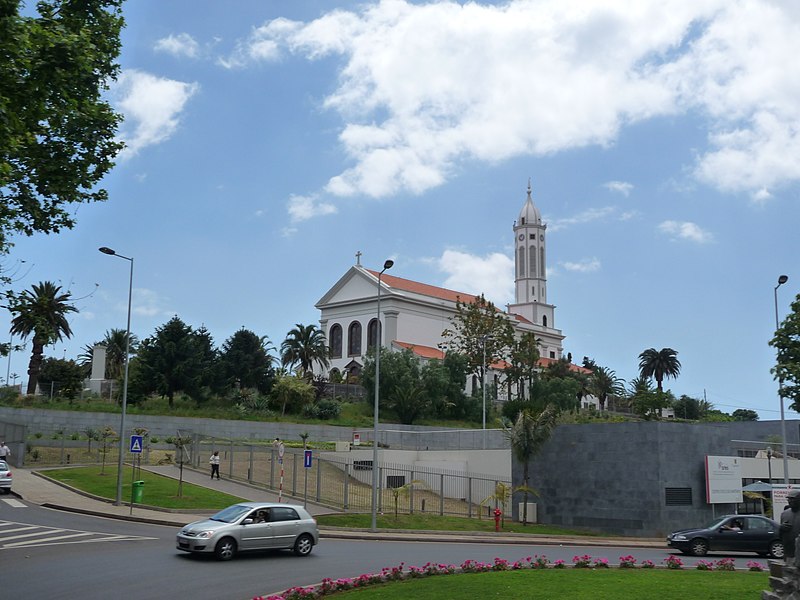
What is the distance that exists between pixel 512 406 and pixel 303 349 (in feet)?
91.8

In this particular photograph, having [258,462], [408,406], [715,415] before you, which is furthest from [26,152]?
[715,415]

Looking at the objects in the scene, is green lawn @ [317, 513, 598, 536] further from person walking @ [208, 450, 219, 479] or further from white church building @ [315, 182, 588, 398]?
white church building @ [315, 182, 588, 398]

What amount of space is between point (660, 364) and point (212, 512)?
305 ft

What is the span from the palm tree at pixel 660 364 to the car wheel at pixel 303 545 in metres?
98.2

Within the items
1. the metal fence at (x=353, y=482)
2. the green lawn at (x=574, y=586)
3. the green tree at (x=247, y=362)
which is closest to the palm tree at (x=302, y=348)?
the green tree at (x=247, y=362)

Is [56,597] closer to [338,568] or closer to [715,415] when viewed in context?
[338,568]

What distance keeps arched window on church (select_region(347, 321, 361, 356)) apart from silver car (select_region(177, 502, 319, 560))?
3016 inches

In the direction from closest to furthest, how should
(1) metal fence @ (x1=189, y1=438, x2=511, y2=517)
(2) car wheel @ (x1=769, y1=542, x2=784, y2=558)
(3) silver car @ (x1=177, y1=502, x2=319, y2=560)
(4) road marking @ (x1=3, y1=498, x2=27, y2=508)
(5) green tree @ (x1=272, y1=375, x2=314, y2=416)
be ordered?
(3) silver car @ (x1=177, y1=502, x2=319, y2=560), (2) car wheel @ (x1=769, y1=542, x2=784, y2=558), (4) road marking @ (x1=3, y1=498, x2=27, y2=508), (1) metal fence @ (x1=189, y1=438, x2=511, y2=517), (5) green tree @ (x1=272, y1=375, x2=314, y2=416)

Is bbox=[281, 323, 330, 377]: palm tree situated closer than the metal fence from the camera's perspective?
No

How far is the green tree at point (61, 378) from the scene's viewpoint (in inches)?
2336

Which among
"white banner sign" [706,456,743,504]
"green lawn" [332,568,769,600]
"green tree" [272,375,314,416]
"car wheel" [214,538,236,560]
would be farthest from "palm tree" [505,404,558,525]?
"green tree" [272,375,314,416]

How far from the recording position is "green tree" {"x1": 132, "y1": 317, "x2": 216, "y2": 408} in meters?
60.8

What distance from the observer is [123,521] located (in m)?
27.6

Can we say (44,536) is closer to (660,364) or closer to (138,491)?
(138,491)
